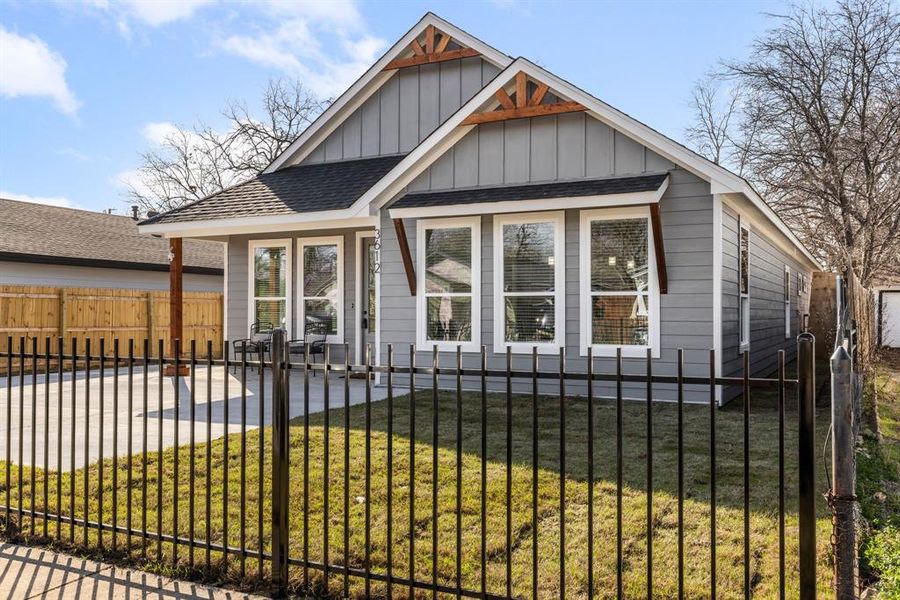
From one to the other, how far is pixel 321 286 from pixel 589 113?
19.9 feet

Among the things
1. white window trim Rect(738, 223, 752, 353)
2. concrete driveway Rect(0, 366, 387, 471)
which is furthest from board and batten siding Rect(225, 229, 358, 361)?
white window trim Rect(738, 223, 752, 353)

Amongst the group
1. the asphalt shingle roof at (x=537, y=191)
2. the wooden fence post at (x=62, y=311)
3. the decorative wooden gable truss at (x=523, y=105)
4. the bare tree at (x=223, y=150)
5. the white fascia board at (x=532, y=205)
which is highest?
the bare tree at (x=223, y=150)

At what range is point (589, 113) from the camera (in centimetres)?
923

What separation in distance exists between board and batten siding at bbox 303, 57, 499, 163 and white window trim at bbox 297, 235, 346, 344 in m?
2.03

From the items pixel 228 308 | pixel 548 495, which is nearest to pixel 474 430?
pixel 548 495

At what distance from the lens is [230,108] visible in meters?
30.7

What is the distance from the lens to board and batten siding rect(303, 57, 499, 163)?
12.5 m

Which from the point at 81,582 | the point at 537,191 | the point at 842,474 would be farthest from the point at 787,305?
the point at 81,582

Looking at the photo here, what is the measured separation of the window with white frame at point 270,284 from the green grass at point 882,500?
9772 millimetres

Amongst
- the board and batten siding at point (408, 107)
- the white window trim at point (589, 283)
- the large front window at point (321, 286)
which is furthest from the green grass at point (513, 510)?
the board and batten siding at point (408, 107)

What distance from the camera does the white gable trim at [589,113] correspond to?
8.43 metres

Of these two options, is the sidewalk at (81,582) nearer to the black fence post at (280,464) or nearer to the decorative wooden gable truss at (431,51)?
the black fence post at (280,464)

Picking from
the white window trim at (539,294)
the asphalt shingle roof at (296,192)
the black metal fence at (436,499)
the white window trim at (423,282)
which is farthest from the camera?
the asphalt shingle roof at (296,192)

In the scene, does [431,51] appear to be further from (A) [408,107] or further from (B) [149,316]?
(B) [149,316]
